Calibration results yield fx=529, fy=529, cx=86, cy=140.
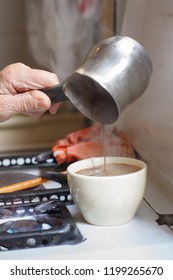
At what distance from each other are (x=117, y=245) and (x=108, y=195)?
0.07 m

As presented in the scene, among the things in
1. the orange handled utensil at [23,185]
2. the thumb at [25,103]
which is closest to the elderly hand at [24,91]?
the thumb at [25,103]

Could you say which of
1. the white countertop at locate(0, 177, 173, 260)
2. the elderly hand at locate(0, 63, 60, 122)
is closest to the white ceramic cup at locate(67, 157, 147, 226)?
the white countertop at locate(0, 177, 173, 260)

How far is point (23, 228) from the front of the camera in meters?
0.70

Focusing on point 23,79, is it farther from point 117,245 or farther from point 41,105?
point 117,245

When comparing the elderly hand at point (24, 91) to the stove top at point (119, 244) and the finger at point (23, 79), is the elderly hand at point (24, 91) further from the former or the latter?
the stove top at point (119, 244)

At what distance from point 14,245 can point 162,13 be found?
17.3 inches

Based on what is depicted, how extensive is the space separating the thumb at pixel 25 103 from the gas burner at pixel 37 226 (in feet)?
0.46

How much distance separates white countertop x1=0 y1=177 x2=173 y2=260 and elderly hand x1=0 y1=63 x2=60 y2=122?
183mm

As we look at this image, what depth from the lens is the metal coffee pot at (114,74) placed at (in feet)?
2.12

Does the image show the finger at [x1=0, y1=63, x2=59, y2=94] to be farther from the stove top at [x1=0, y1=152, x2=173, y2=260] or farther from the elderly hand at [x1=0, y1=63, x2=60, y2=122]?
the stove top at [x1=0, y1=152, x2=173, y2=260]

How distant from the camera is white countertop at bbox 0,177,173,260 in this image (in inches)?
25.7
